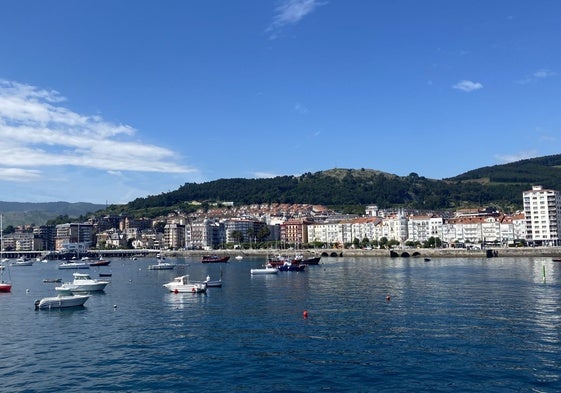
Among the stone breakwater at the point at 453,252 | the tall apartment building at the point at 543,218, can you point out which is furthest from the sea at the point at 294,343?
the tall apartment building at the point at 543,218

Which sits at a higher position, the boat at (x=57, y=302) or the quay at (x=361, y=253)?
the boat at (x=57, y=302)

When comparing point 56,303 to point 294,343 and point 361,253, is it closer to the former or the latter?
point 294,343

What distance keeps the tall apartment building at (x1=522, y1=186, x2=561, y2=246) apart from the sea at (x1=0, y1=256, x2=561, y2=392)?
304ft

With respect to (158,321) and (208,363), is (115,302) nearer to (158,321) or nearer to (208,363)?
(158,321)

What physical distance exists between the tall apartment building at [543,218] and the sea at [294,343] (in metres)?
92.7

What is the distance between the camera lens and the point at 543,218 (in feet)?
419

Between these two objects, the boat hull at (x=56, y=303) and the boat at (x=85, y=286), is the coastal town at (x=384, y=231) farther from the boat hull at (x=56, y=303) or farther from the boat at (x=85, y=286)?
the boat hull at (x=56, y=303)

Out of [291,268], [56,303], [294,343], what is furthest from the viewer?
[291,268]

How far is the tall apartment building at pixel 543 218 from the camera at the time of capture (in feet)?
416

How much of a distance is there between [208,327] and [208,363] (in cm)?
807

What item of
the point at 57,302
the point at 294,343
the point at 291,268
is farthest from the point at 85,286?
the point at 291,268

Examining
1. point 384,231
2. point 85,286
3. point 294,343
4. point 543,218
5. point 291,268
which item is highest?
point 543,218

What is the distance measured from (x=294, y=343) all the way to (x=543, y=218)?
119 metres

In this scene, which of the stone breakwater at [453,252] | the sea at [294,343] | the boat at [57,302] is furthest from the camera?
the stone breakwater at [453,252]
